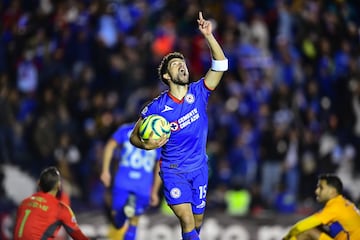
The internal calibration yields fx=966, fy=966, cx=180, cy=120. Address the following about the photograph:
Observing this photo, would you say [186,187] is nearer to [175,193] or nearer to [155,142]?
[175,193]

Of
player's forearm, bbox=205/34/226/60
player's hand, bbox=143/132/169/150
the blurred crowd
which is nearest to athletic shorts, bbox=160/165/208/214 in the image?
player's hand, bbox=143/132/169/150

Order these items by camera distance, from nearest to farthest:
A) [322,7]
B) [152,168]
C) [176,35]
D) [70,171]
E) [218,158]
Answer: [152,168] < [70,171] < [218,158] < [176,35] < [322,7]

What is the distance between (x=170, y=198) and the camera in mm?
10766

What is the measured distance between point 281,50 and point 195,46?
6.79ft

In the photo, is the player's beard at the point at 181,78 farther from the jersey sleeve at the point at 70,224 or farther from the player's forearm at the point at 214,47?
the jersey sleeve at the point at 70,224

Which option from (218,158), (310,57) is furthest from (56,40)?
(310,57)

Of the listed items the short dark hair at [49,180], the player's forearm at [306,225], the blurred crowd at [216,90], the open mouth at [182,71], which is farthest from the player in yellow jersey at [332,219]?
the blurred crowd at [216,90]

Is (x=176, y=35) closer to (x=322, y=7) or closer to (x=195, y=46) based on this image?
(x=195, y=46)

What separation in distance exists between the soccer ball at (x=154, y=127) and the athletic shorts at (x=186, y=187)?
2.35 ft

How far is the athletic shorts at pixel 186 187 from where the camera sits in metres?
10.7

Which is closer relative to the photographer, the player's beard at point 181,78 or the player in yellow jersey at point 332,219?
the player's beard at point 181,78

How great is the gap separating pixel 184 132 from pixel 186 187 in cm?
62

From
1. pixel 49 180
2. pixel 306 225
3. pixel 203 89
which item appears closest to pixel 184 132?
pixel 203 89

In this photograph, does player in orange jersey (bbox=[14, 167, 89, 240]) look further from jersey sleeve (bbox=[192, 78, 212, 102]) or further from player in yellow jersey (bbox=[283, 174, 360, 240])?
player in yellow jersey (bbox=[283, 174, 360, 240])
